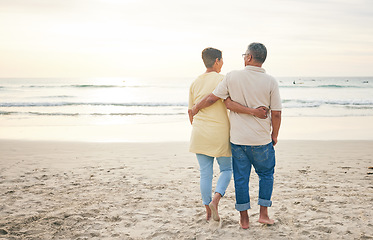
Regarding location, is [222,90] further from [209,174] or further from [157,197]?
[157,197]

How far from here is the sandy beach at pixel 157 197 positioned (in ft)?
10.4

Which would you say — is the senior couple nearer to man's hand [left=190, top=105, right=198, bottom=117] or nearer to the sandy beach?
man's hand [left=190, top=105, right=198, bottom=117]

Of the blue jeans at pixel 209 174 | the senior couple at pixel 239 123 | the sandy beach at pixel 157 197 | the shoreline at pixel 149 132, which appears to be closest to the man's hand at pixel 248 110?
the senior couple at pixel 239 123

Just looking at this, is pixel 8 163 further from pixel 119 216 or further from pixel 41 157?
pixel 119 216

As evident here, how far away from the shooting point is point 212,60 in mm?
3209

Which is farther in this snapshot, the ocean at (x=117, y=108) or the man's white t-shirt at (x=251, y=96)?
the ocean at (x=117, y=108)

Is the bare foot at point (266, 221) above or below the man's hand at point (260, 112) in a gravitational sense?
below

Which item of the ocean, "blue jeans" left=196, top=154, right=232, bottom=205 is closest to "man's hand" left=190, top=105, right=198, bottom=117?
"blue jeans" left=196, top=154, right=232, bottom=205

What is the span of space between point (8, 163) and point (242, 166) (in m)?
4.73

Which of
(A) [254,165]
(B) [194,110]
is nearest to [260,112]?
(A) [254,165]

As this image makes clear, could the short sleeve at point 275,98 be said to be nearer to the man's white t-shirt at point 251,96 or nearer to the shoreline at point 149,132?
the man's white t-shirt at point 251,96

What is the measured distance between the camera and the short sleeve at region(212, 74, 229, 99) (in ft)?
9.77

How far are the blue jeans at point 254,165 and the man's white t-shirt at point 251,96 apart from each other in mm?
75

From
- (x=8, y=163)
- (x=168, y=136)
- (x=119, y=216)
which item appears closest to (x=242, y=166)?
(x=119, y=216)
